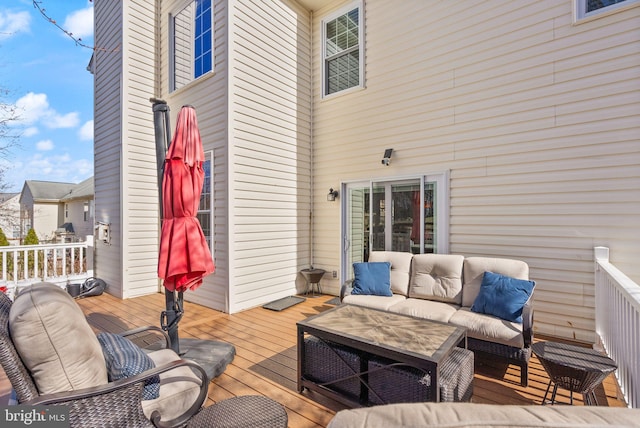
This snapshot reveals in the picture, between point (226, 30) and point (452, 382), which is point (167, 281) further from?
point (226, 30)

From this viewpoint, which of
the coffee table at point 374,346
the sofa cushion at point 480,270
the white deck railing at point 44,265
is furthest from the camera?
the white deck railing at point 44,265

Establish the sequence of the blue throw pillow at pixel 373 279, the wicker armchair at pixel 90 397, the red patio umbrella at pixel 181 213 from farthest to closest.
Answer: the blue throw pillow at pixel 373 279
the red patio umbrella at pixel 181 213
the wicker armchair at pixel 90 397

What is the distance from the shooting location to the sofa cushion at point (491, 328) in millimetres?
2838

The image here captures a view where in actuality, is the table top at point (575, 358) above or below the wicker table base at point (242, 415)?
above

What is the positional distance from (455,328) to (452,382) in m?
0.53

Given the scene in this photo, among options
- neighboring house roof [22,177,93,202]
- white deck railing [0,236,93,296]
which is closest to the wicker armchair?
white deck railing [0,236,93,296]

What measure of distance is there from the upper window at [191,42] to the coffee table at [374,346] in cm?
493

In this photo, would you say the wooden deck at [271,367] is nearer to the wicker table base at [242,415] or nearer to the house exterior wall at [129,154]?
the wicker table base at [242,415]

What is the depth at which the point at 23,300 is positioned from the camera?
61.3 inches

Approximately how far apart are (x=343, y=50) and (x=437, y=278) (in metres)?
4.74

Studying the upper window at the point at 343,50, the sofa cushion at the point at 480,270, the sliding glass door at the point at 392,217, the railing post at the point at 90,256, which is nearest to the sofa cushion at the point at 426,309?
the sofa cushion at the point at 480,270

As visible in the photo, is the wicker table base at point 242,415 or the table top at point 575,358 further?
the table top at point 575,358

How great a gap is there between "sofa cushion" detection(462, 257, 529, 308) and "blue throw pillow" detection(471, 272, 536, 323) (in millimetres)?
155

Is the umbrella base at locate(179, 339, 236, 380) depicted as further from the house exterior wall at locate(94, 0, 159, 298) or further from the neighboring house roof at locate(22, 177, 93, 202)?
the neighboring house roof at locate(22, 177, 93, 202)
